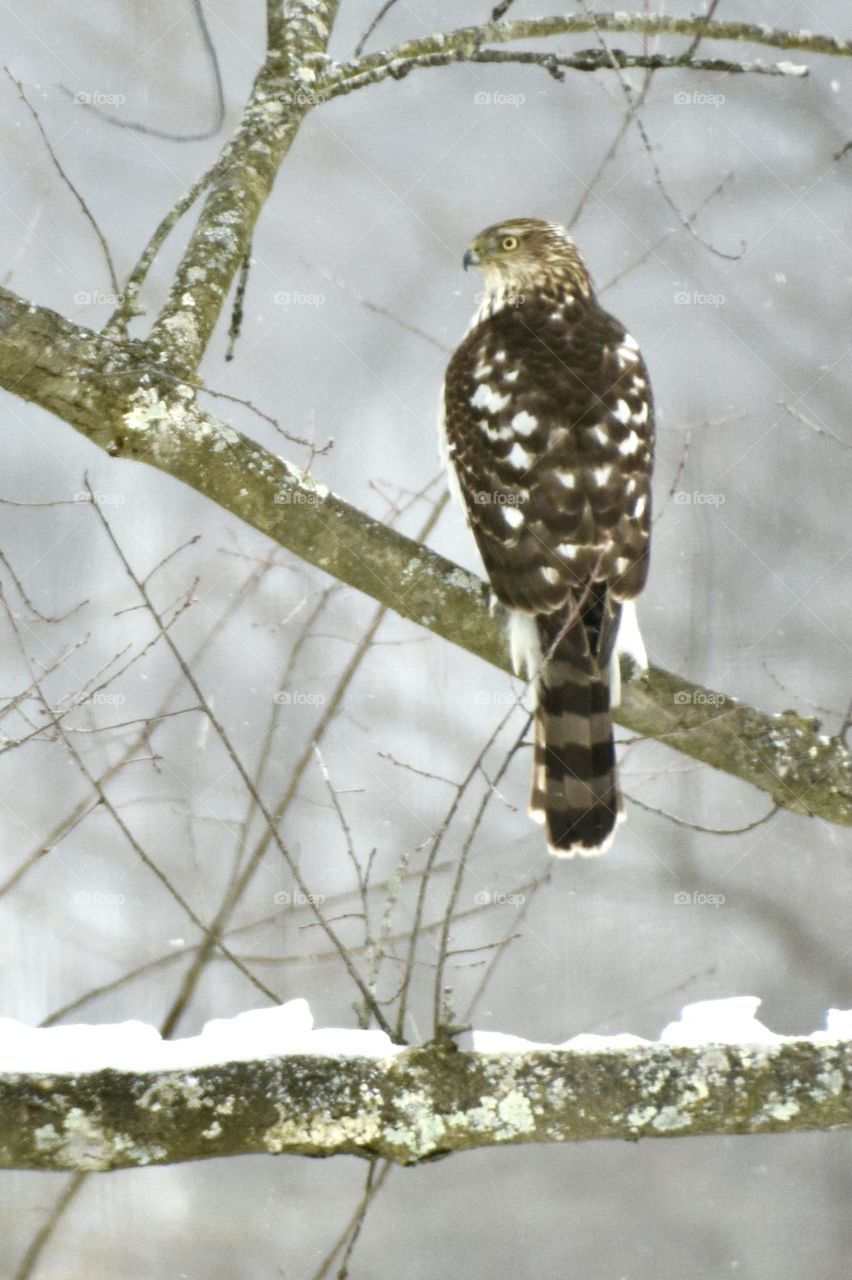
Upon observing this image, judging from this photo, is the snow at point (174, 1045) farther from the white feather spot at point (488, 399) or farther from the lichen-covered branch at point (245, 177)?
the white feather spot at point (488, 399)

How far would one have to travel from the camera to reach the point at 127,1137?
8.46 ft

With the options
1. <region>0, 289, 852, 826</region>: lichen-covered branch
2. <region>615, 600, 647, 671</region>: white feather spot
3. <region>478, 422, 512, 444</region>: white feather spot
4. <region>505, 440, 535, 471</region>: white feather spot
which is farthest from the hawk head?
<region>0, 289, 852, 826</region>: lichen-covered branch

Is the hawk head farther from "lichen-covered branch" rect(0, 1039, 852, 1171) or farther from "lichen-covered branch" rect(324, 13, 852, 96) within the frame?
"lichen-covered branch" rect(0, 1039, 852, 1171)

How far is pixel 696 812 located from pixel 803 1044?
17.2 ft

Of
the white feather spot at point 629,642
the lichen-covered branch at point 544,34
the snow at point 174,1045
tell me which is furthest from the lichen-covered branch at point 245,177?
the snow at point 174,1045

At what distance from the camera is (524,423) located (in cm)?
417

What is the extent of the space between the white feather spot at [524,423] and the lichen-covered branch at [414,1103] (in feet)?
6.45

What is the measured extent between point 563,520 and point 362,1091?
1864 mm

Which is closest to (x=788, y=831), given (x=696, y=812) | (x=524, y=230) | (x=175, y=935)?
(x=696, y=812)

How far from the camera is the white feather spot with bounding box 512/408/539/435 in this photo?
416 cm

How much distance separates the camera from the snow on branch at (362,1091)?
8.48ft

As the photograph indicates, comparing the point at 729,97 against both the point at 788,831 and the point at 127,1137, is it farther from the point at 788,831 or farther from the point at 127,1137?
the point at 127,1137

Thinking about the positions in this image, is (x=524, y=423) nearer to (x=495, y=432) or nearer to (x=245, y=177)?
(x=495, y=432)

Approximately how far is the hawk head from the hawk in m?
0.67
